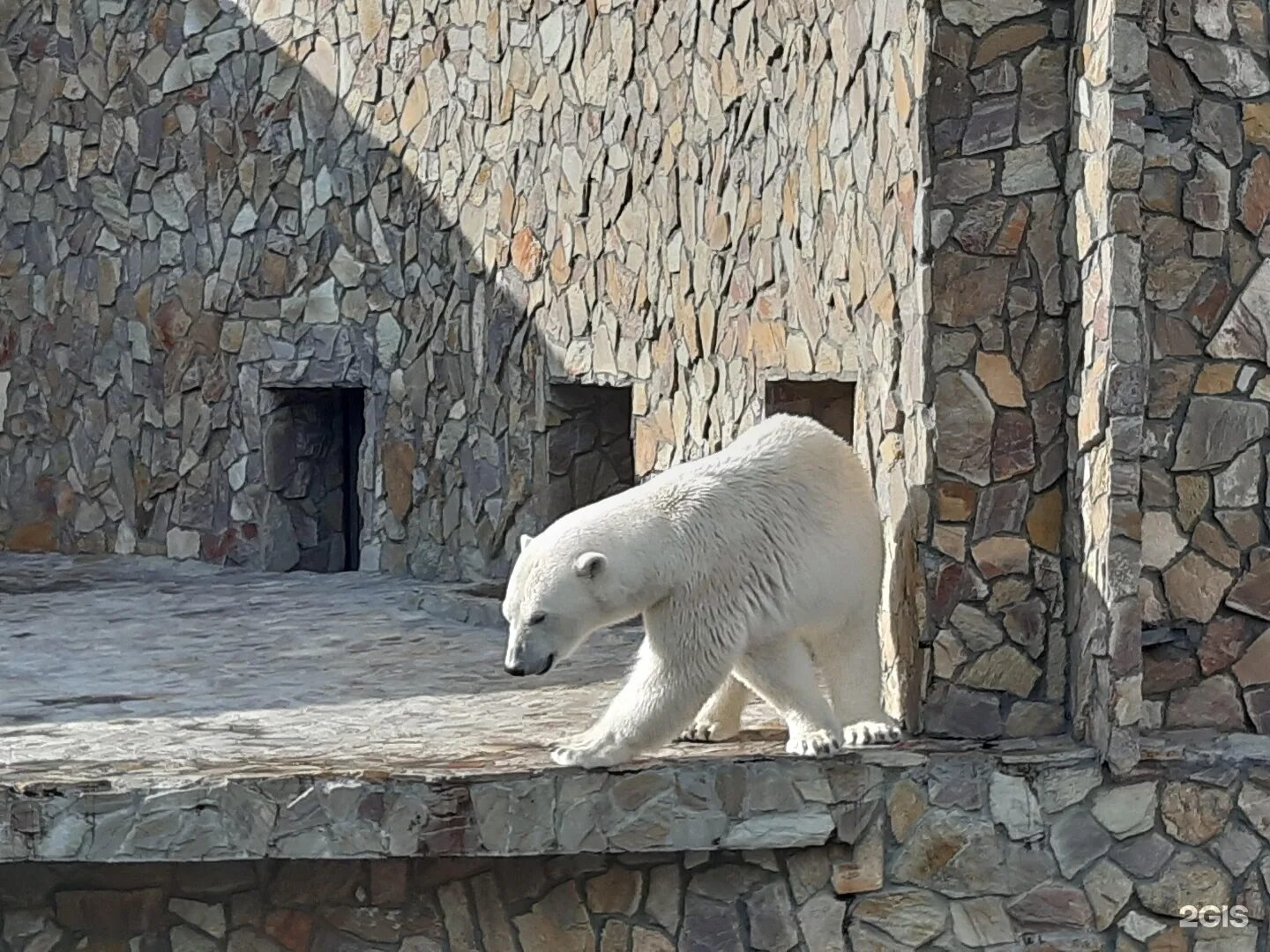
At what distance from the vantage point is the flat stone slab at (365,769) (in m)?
5.11

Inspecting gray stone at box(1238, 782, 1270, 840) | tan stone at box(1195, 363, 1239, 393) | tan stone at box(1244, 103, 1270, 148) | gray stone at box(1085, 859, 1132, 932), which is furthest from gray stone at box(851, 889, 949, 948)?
tan stone at box(1244, 103, 1270, 148)

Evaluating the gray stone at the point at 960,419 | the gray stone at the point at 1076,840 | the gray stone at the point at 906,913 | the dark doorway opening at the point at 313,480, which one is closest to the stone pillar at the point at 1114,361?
the gray stone at the point at 1076,840

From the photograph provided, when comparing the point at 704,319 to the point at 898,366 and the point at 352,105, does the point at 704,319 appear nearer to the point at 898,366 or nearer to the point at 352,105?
the point at 898,366

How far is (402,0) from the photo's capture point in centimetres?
978

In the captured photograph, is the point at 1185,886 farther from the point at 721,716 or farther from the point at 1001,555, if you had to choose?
the point at 721,716

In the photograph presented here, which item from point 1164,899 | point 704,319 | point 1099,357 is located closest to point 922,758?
point 1164,899

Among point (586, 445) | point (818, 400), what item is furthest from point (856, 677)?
point (586, 445)

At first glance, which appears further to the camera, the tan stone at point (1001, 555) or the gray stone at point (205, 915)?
the tan stone at point (1001, 555)

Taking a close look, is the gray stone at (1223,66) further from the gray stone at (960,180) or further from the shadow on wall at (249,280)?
the shadow on wall at (249,280)

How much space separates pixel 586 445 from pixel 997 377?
389 centimetres

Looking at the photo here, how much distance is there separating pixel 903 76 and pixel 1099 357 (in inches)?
39.6

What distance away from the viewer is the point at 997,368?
219 inches

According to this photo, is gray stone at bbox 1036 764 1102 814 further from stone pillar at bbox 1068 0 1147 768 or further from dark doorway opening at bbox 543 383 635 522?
dark doorway opening at bbox 543 383 635 522

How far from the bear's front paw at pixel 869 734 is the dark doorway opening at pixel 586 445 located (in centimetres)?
367
